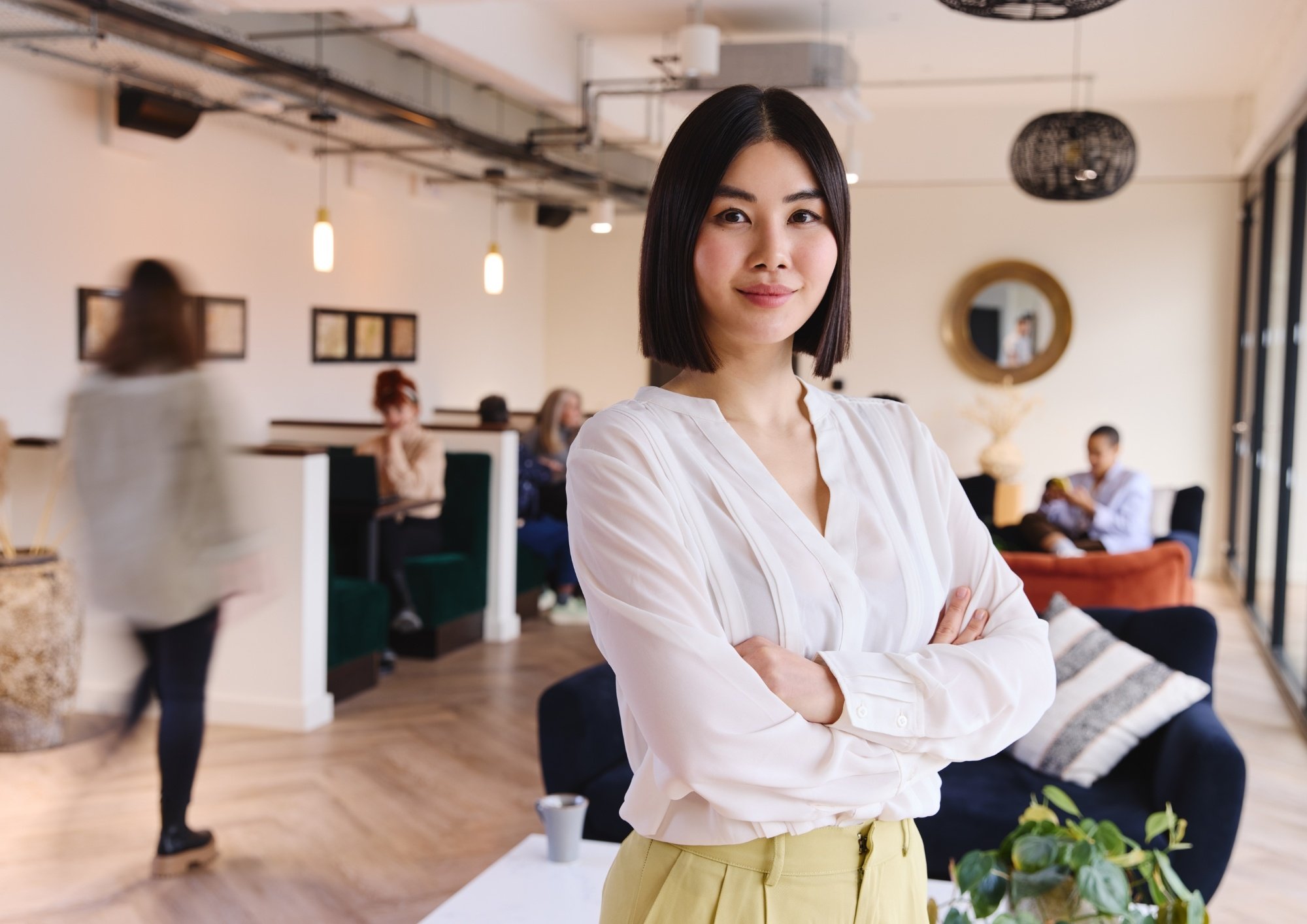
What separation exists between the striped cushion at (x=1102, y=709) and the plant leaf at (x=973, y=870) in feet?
5.46

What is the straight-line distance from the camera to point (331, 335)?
8.80 metres

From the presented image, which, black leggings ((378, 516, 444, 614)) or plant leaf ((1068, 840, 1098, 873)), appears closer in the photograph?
plant leaf ((1068, 840, 1098, 873))

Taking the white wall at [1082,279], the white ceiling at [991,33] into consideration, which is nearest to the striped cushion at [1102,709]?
the white ceiling at [991,33]

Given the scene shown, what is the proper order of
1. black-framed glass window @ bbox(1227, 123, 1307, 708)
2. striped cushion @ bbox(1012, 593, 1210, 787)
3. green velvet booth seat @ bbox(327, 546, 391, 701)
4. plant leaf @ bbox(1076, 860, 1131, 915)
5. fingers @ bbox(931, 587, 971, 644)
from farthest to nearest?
black-framed glass window @ bbox(1227, 123, 1307, 708) → green velvet booth seat @ bbox(327, 546, 391, 701) → striped cushion @ bbox(1012, 593, 1210, 787) → plant leaf @ bbox(1076, 860, 1131, 915) → fingers @ bbox(931, 587, 971, 644)

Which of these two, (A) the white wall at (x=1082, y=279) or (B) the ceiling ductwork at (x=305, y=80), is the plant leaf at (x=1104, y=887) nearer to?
(B) the ceiling ductwork at (x=305, y=80)

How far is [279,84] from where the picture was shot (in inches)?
218

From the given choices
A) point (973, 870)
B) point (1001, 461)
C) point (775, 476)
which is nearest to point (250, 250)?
point (1001, 461)

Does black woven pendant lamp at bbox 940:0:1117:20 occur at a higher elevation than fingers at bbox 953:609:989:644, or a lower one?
higher

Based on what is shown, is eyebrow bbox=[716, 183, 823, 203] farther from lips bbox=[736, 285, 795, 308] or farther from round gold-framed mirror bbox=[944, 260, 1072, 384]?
round gold-framed mirror bbox=[944, 260, 1072, 384]

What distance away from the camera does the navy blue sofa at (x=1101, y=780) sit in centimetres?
288

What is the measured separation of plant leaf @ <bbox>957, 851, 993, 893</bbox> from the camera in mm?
1718

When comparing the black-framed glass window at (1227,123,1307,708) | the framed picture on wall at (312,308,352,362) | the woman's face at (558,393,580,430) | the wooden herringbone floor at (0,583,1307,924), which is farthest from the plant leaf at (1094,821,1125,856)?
the framed picture on wall at (312,308,352,362)

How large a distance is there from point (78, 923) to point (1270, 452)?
7.55m

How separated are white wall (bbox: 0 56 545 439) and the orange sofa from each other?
14.6ft
